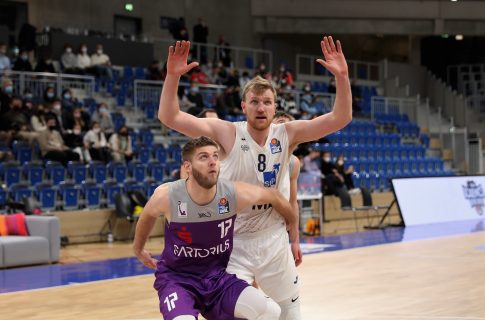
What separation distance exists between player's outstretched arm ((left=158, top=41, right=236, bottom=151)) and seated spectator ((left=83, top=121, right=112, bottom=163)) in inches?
506

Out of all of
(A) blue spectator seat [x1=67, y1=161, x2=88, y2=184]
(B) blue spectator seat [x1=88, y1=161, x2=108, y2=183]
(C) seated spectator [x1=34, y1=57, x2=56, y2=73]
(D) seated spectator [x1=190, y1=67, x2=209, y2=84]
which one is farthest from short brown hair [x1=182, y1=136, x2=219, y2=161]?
(D) seated spectator [x1=190, y1=67, x2=209, y2=84]

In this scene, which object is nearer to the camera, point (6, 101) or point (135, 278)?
point (135, 278)

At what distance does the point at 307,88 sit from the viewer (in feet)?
90.5

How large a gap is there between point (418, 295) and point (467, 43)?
30106 millimetres

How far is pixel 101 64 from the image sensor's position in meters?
23.5

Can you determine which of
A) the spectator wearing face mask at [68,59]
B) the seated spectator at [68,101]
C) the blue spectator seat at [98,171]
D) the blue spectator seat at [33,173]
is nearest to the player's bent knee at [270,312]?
the blue spectator seat at [33,173]

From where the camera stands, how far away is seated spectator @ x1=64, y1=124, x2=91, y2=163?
18422 millimetres

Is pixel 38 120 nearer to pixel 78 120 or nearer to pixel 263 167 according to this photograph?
pixel 78 120

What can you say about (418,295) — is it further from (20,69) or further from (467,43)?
(467,43)

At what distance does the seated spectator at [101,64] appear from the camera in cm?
2334

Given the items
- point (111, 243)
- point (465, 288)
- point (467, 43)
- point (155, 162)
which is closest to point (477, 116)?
point (467, 43)

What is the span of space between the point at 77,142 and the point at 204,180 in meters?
13.7

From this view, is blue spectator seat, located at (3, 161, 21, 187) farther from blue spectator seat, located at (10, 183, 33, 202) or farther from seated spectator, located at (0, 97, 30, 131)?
seated spectator, located at (0, 97, 30, 131)

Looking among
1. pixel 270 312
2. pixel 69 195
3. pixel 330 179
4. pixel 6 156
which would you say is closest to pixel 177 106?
pixel 270 312
